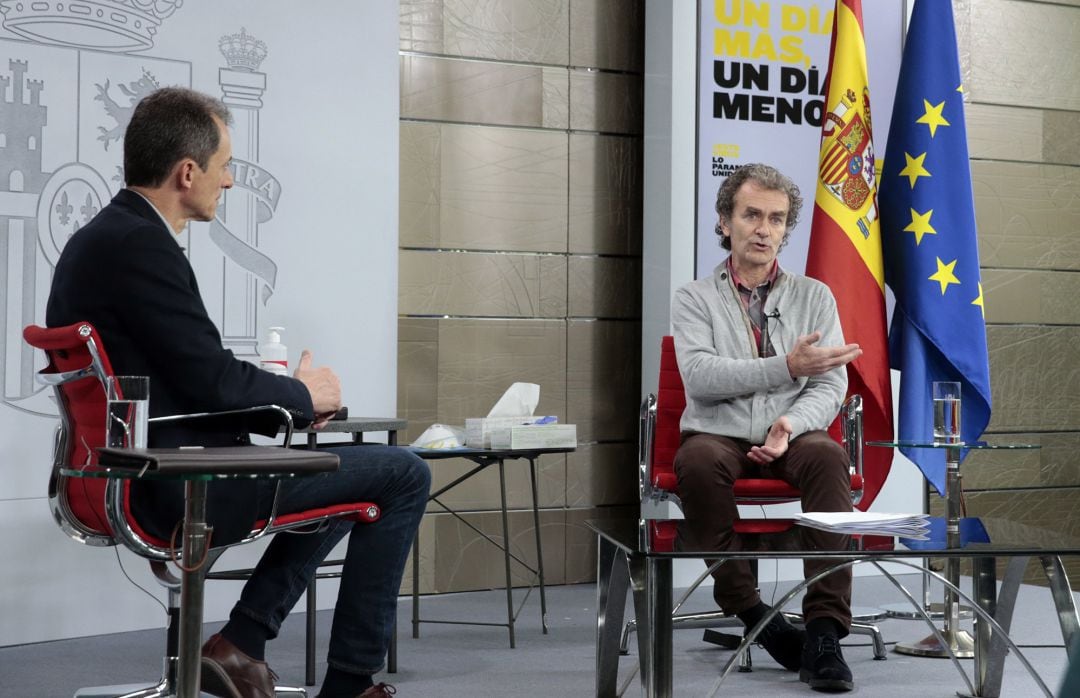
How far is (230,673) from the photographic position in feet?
7.76

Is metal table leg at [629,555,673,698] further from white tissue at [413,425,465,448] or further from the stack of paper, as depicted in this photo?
white tissue at [413,425,465,448]

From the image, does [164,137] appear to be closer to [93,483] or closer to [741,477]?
[93,483]

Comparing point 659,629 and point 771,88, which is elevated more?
point 771,88

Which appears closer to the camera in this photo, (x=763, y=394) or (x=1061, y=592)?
(x=1061, y=592)

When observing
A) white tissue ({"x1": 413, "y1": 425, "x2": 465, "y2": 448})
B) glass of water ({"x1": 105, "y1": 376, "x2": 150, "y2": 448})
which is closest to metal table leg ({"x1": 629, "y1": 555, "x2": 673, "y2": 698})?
glass of water ({"x1": 105, "y1": 376, "x2": 150, "y2": 448})

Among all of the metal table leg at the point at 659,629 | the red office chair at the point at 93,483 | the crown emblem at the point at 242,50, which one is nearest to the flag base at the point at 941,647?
the metal table leg at the point at 659,629

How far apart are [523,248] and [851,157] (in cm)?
127

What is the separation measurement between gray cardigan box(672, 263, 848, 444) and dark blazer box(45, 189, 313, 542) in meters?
1.45

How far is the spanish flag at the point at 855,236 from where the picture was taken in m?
3.99

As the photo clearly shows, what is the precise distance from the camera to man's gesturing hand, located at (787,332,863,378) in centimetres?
319

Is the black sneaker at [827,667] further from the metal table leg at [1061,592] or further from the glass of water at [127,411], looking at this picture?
the glass of water at [127,411]

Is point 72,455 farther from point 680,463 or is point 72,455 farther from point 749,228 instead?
point 749,228

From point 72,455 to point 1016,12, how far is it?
4.72m

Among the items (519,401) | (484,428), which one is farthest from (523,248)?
(484,428)
